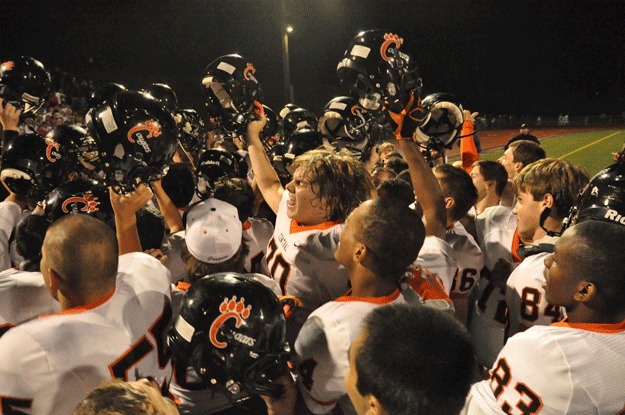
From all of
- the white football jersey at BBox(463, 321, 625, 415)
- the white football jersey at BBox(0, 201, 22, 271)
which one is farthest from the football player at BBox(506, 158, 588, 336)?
the white football jersey at BBox(0, 201, 22, 271)

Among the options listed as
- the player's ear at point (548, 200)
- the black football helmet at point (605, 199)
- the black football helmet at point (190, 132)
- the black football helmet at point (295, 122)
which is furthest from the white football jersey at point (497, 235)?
the black football helmet at point (295, 122)

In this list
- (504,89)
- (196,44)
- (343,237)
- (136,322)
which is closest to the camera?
(136,322)

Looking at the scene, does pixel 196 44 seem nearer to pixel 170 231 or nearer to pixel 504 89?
pixel 170 231

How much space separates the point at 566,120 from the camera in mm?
46344

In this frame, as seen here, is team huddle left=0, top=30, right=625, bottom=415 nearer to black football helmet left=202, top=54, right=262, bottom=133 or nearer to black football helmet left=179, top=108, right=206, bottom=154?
black football helmet left=202, top=54, right=262, bottom=133

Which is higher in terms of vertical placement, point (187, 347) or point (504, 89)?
point (187, 347)

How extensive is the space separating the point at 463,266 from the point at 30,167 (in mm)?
3760

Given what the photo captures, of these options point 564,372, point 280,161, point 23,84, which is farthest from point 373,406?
point 23,84

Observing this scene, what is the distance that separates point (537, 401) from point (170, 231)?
3205mm

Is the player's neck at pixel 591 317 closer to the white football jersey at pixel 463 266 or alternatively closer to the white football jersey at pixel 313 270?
the white football jersey at pixel 313 270

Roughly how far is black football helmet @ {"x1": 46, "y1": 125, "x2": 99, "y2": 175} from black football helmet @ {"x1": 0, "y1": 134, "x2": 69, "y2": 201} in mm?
359

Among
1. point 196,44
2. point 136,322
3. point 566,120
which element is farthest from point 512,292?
point 566,120

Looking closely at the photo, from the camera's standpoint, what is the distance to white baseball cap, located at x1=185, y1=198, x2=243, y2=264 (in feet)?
9.86

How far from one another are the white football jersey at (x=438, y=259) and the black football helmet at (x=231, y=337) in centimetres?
142
